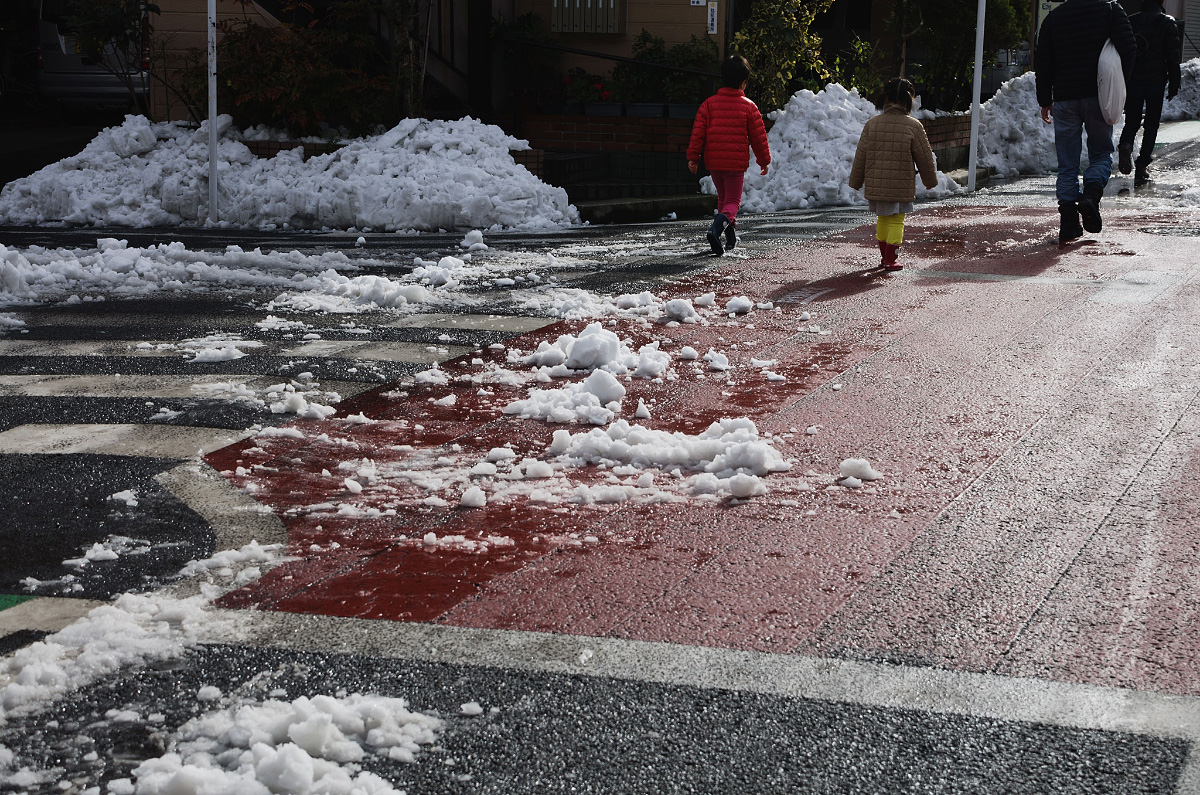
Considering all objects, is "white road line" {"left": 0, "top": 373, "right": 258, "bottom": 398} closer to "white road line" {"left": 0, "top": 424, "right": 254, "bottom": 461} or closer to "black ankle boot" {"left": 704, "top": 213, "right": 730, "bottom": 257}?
"white road line" {"left": 0, "top": 424, "right": 254, "bottom": 461}

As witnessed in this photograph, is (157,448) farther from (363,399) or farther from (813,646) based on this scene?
(813,646)

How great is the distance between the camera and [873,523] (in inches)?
168

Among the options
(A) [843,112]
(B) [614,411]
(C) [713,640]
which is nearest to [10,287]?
(B) [614,411]

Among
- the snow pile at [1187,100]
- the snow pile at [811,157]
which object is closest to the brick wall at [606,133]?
the snow pile at [811,157]

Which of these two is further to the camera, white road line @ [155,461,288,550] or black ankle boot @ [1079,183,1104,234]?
black ankle boot @ [1079,183,1104,234]

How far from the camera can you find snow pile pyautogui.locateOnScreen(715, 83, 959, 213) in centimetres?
1527

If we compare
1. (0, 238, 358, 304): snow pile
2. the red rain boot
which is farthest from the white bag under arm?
(0, 238, 358, 304): snow pile

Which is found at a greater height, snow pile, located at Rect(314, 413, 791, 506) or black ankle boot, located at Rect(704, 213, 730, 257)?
black ankle boot, located at Rect(704, 213, 730, 257)

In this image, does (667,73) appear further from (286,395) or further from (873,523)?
(873,523)

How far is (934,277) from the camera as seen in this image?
31.2ft

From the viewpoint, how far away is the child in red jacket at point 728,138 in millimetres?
10672

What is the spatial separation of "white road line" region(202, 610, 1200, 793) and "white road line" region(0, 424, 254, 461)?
5.98 ft

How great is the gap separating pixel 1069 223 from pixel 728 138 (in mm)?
3149

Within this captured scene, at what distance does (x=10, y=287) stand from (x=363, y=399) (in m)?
4.34
